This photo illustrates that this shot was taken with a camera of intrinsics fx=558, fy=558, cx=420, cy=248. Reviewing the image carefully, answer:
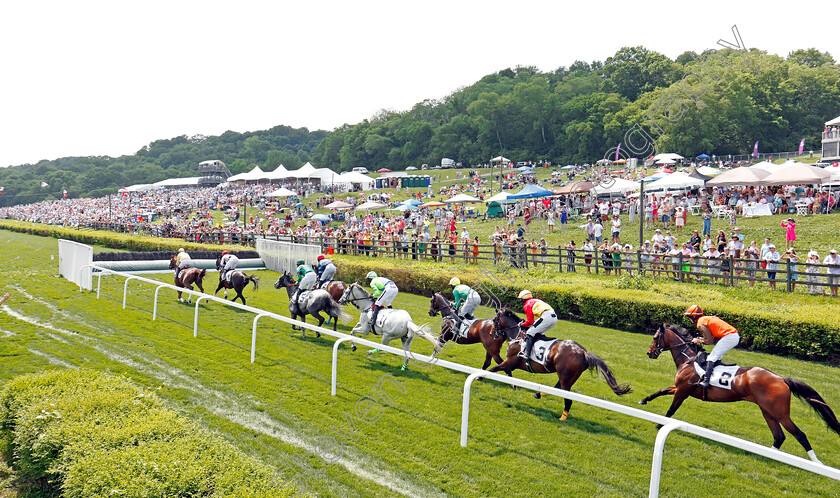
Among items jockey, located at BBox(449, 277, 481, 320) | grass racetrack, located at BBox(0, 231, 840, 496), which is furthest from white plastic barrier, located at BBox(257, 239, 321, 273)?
jockey, located at BBox(449, 277, 481, 320)

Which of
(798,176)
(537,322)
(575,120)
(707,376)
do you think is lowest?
(707,376)

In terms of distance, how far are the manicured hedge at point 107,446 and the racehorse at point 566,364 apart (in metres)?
3.84

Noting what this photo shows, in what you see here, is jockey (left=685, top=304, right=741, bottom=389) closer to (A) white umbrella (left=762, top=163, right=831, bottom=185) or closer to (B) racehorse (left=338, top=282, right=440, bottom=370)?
(B) racehorse (left=338, top=282, right=440, bottom=370)

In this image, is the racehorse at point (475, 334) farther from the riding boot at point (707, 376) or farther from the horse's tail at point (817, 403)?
the horse's tail at point (817, 403)

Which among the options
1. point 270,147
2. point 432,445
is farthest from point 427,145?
point 432,445

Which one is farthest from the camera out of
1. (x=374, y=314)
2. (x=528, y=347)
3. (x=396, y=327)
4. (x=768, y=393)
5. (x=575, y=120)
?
(x=575, y=120)

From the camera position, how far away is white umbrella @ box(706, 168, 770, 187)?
18.2 meters

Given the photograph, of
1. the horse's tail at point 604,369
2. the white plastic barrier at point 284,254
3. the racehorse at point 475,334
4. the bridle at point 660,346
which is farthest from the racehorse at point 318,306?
the white plastic barrier at point 284,254

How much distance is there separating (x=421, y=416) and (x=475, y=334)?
219cm

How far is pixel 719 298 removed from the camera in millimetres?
10812

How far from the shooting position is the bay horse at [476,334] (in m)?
8.09

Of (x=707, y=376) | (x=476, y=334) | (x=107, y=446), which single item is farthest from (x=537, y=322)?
(x=107, y=446)

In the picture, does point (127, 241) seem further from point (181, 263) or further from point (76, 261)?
point (181, 263)

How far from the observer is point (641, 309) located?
37.2ft
